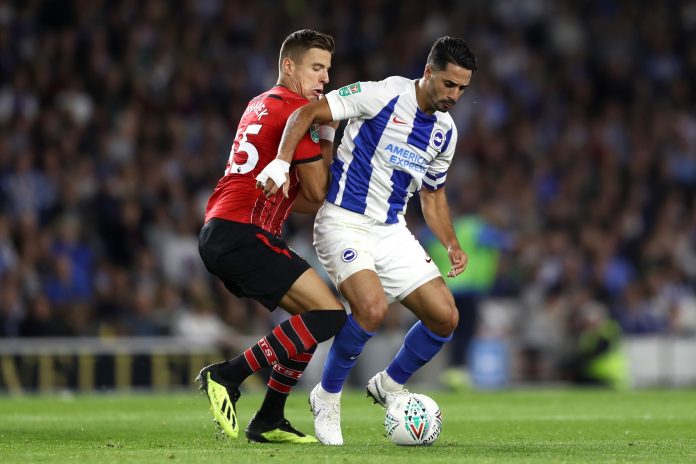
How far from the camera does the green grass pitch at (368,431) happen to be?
6336 mm

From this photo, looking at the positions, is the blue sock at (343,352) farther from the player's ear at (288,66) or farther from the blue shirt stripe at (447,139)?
the player's ear at (288,66)

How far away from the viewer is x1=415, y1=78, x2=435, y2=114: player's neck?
24.6ft

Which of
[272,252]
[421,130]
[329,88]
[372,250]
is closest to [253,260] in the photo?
[272,252]

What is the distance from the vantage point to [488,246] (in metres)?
→ 14.7

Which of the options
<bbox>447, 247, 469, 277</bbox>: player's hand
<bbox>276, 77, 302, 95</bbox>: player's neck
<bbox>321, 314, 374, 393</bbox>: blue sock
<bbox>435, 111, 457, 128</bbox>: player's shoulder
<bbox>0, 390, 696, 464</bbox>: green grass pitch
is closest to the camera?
<bbox>0, 390, 696, 464</bbox>: green grass pitch

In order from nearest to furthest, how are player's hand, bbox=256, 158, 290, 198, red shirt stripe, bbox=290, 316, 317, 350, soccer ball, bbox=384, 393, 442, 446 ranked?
player's hand, bbox=256, 158, 290, 198 → red shirt stripe, bbox=290, 316, 317, 350 → soccer ball, bbox=384, 393, 442, 446

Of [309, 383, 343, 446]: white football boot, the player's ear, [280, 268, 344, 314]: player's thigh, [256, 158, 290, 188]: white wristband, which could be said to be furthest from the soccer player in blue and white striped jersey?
[256, 158, 290, 188]: white wristband

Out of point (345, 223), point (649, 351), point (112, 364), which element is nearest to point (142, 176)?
point (112, 364)

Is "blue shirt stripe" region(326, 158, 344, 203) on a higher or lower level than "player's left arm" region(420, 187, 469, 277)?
higher

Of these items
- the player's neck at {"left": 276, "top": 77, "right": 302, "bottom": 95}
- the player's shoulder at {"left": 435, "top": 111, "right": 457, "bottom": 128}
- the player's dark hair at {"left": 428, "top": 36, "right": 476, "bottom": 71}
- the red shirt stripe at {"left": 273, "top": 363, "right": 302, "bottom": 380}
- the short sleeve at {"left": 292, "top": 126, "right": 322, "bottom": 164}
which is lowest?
the red shirt stripe at {"left": 273, "top": 363, "right": 302, "bottom": 380}

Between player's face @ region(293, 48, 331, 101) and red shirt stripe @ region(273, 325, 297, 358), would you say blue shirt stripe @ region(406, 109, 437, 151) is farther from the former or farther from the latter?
red shirt stripe @ region(273, 325, 297, 358)

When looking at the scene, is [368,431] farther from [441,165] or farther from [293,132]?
[293,132]

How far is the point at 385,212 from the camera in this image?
298 inches

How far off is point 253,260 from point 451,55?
1.57 meters
